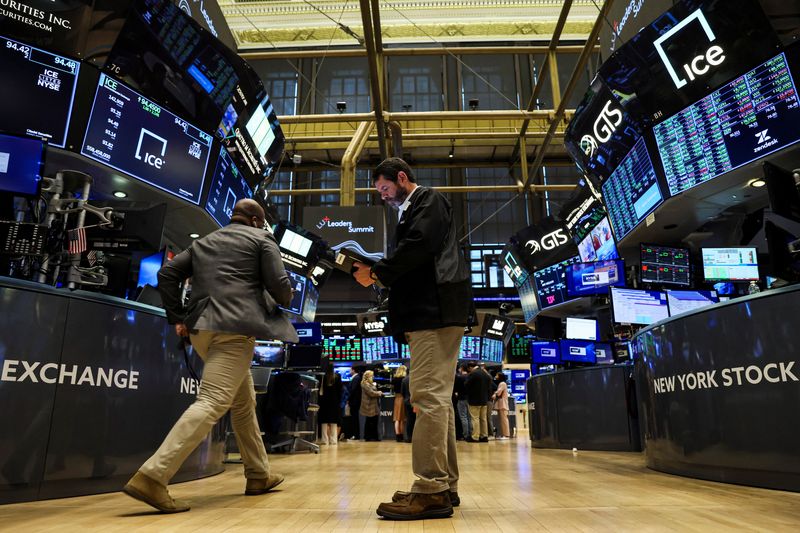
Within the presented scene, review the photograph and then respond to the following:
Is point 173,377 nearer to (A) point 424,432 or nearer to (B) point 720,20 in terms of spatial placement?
Result: (A) point 424,432

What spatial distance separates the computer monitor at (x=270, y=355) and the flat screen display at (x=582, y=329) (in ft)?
14.8

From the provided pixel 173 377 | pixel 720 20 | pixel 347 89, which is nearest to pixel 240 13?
pixel 347 89

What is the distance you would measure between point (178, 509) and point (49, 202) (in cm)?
225

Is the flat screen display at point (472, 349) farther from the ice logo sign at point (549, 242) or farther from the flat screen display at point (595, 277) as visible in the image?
the flat screen display at point (595, 277)

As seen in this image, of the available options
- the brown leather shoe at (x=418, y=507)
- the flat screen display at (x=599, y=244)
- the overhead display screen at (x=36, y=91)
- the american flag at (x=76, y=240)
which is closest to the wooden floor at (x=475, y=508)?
the brown leather shoe at (x=418, y=507)

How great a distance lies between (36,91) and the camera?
15.8 feet

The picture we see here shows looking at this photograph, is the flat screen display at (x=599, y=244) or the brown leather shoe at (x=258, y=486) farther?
the flat screen display at (x=599, y=244)

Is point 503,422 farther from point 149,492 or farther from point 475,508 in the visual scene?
point 149,492

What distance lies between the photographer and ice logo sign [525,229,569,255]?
1188 centimetres

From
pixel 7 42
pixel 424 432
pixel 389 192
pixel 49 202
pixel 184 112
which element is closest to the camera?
pixel 424 432

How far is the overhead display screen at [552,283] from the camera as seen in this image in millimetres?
11414

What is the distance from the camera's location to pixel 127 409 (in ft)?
10.9

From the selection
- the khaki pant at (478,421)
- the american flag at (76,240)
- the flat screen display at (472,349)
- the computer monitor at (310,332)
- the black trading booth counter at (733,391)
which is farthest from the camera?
the flat screen display at (472,349)

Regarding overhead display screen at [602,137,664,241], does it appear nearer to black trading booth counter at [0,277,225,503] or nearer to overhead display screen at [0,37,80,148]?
black trading booth counter at [0,277,225,503]
